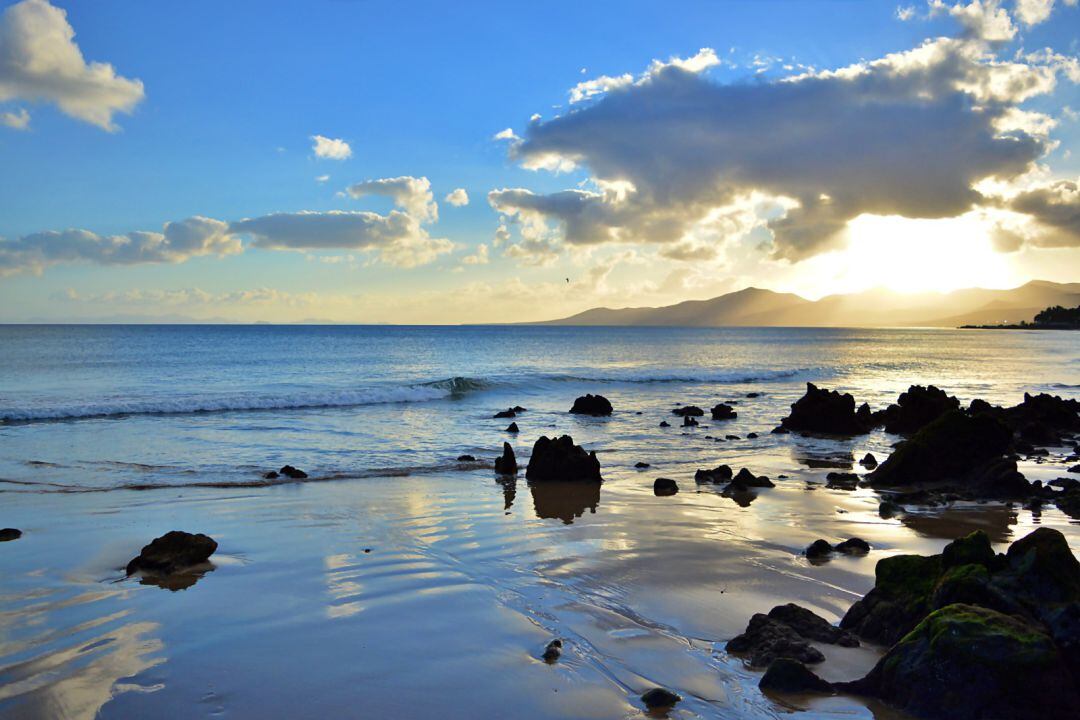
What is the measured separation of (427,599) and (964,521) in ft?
30.0

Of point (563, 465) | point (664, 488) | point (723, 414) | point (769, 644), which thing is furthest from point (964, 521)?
point (723, 414)

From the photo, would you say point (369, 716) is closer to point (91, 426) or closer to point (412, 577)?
point (412, 577)

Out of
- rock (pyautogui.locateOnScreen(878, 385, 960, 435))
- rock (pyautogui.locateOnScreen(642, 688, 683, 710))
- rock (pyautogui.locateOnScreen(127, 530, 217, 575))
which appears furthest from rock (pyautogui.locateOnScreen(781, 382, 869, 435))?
rock (pyautogui.locateOnScreen(642, 688, 683, 710))

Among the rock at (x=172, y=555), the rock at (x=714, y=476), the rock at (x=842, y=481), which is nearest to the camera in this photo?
the rock at (x=172, y=555)

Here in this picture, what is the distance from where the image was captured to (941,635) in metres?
5.28

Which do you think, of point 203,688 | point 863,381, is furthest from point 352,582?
point 863,381

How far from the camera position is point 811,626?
6770 mm

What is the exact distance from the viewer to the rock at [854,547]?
9.73m

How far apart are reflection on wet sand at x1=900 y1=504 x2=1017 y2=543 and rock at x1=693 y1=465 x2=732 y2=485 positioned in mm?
3937

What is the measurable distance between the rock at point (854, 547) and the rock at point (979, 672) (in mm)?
4343

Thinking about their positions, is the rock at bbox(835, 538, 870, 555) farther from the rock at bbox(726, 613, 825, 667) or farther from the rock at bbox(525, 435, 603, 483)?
the rock at bbox(525, 435, 603, 483)

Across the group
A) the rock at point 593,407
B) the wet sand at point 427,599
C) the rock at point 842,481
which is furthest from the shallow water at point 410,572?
the rock at point 593,407

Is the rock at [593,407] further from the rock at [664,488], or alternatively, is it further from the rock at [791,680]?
the rock at [791,680]

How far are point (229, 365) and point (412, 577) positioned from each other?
58.8m
